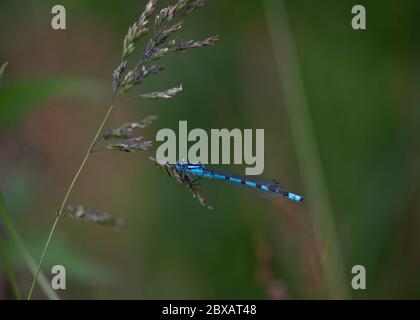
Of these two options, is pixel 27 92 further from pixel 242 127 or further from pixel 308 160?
pixel 242 127

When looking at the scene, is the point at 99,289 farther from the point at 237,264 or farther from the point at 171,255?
the point at 237,264

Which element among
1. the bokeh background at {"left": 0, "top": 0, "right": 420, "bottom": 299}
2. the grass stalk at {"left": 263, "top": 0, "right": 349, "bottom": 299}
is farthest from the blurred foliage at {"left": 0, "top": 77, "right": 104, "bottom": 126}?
the grass stalk at {"left": 263, "top": 0, "right": 349, "bottom": 299}

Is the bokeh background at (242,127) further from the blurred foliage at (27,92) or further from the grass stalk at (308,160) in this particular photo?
the blurred foliage at (27,92)

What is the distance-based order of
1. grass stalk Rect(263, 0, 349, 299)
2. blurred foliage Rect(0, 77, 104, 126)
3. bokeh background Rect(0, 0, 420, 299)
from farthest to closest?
bokeh background Rect(0, 0, 420, 299) < grass stalk Rect(263, 0, 349, 299) < blurred foliage Rect(0, 77, 104, 126)

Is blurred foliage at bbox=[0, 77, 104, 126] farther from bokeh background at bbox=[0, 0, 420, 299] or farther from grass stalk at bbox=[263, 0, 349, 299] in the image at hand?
grass stalk at bbox=[263, 0, 349, 299]

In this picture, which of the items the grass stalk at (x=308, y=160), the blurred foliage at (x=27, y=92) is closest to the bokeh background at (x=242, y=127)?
the grass stalk at (x=308, y=160)

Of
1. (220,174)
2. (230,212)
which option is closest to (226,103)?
(230,212)
